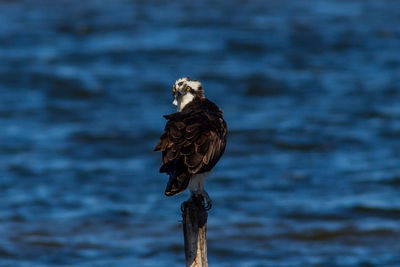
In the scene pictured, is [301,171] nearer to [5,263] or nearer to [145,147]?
[145,147]

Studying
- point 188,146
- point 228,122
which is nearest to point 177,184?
point 188,146

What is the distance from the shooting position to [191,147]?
5477mm

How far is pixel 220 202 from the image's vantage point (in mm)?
13258

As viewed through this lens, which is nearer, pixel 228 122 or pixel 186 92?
pixel 186 92

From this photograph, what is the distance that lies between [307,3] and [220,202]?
1706 cm

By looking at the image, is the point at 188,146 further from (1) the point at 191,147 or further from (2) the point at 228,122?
(2) the point at 228,122

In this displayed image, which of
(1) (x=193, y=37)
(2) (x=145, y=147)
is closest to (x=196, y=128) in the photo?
(2) (x=145, y=147)

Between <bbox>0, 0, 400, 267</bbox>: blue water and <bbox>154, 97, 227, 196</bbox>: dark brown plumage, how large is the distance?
5.31 m

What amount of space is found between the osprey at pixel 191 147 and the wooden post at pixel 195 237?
0.72 feet

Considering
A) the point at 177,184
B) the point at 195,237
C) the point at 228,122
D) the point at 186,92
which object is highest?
the point at 228,122

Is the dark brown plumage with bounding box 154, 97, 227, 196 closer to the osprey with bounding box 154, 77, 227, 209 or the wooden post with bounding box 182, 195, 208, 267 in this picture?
the osprey with bounding box 154, 77, 227, 209

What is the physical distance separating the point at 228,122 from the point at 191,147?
12033 millimetres

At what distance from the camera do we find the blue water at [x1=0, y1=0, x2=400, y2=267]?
38.8 feet

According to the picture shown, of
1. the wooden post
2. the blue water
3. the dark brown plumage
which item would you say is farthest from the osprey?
the blue water
